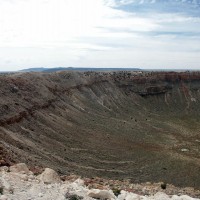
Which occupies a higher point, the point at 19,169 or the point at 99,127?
the point at 19,169

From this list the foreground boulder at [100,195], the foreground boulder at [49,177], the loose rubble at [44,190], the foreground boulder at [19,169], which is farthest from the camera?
the foreground boulder at [19,169]

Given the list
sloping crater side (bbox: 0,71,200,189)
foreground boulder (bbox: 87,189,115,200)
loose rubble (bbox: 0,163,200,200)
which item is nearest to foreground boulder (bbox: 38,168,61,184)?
loose rubble (bbox: 0,163,200,200)

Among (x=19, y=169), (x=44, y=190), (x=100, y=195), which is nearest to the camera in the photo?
(x=100, y=195)

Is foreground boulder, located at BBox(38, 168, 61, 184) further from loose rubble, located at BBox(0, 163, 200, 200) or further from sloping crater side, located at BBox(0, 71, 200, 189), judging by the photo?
sloping crater side, located at BBox(0, 71, 200, 189)

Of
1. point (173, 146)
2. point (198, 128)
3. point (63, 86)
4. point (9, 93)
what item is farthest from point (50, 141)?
point (198, 128)

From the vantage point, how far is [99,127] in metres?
72.3

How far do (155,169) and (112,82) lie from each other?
219 ft

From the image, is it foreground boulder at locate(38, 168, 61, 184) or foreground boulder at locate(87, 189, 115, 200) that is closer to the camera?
foreground boulder at locate(87, 189, 115, 200)

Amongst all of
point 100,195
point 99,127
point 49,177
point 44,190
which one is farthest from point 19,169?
point 99,127

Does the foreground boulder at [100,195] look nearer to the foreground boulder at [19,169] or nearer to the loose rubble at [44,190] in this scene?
the loose rubble at [44,190]

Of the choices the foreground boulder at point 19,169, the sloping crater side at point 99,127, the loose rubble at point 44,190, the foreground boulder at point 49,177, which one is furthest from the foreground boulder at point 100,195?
the sloping crater side at point 99,127

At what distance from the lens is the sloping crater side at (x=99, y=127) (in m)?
47.2

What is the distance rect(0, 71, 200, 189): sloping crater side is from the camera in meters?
47.2

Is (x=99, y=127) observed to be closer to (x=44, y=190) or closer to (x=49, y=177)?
(x=49, y=177)
